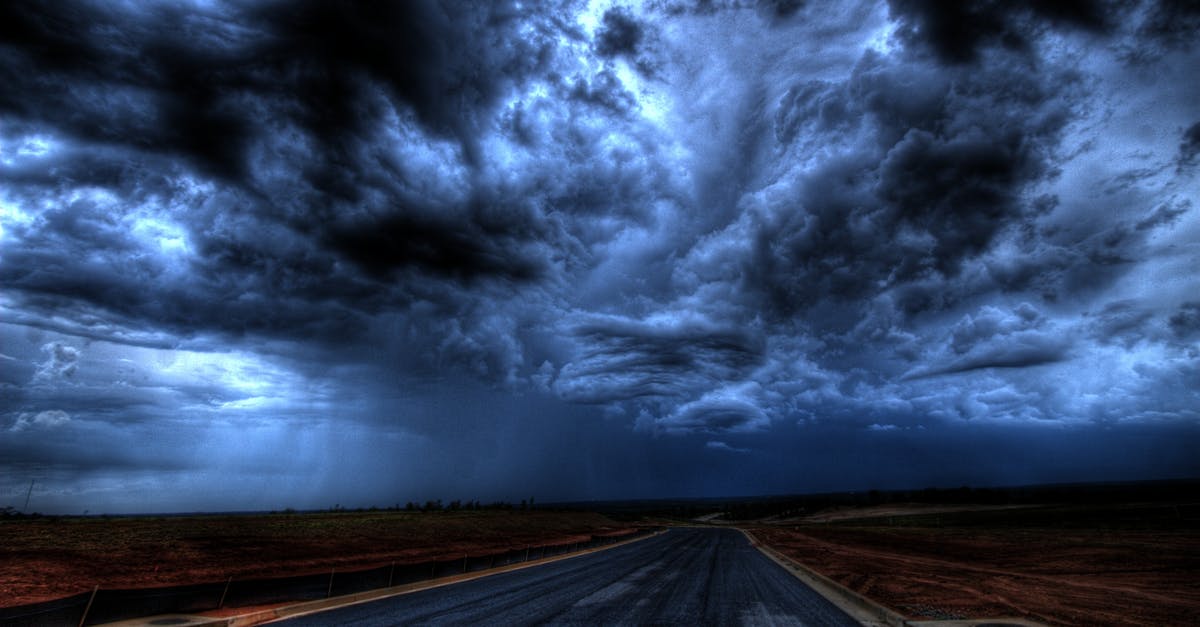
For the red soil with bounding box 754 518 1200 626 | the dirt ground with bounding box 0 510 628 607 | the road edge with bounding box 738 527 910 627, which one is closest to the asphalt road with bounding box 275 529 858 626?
the road edge with bounding box 738 527 910 627

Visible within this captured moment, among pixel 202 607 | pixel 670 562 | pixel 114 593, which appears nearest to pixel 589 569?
pixel 670 562

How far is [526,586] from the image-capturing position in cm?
2067

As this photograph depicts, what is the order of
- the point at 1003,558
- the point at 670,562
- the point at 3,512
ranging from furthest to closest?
the point at 3,512 → the point at 1003,558 → the point at 670,562

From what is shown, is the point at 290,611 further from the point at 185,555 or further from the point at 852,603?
the point at 185,555

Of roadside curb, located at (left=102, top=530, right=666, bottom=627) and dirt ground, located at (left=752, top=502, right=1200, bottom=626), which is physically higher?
roadside curb, located at (left=102, top=530, right=666, bottom=627)

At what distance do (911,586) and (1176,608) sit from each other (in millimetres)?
7352

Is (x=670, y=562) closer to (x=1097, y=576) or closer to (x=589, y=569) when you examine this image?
(x=589, y=569)

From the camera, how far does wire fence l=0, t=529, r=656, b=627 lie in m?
11.1

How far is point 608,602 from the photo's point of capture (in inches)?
655

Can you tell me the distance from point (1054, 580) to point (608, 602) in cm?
2304

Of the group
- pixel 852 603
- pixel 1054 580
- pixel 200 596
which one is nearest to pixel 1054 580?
pixel 1054 580

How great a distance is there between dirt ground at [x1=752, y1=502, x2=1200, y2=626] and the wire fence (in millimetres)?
17285

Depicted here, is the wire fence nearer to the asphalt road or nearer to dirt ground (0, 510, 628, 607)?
the asphalt road

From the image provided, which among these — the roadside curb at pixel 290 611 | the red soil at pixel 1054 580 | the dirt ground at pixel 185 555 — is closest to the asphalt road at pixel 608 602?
the roadside curb at pixel 290 611
